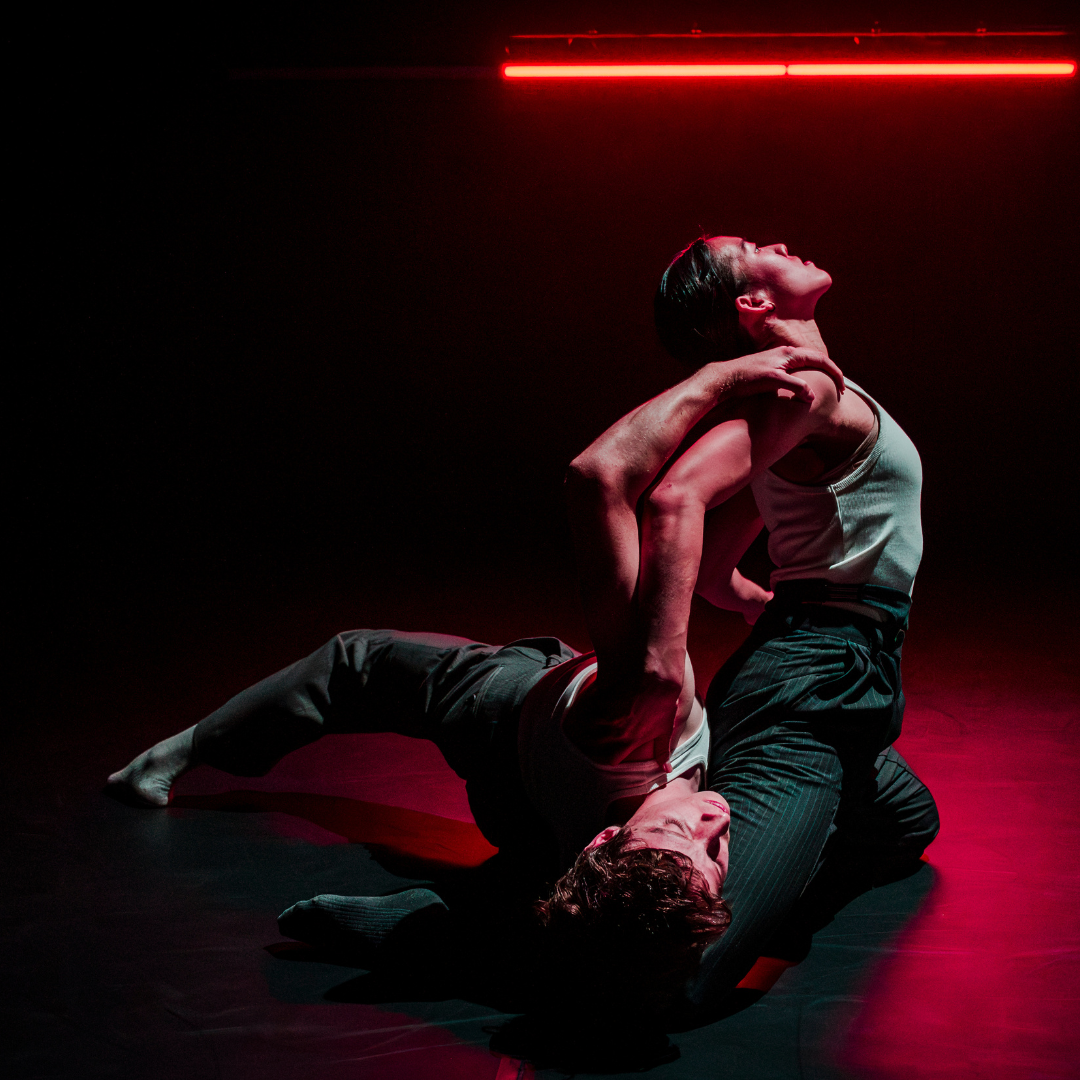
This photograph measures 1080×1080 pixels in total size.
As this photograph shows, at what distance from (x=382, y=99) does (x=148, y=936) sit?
5.25m

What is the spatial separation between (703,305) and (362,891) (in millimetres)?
1205

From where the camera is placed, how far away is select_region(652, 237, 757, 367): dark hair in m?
1.83

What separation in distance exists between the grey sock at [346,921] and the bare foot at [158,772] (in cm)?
68

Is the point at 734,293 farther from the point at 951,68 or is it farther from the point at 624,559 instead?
the point at 951,68

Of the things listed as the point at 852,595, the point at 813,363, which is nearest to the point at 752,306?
the point at 813,363

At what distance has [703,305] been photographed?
1859mm

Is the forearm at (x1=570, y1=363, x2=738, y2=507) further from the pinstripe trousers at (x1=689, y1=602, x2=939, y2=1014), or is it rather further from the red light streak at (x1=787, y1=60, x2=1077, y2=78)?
the red light streak at (x1=787, y1=60, x2=1077, y2=78)

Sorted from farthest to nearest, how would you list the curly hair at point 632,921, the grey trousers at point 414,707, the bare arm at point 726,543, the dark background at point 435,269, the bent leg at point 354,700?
the dark background at point 435,269, the bare arm at point 726,543, the bent leg at point 354,700, the grey trousers at point 414,707, the curly hair at point 632,921

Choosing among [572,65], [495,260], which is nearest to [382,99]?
[495,260]

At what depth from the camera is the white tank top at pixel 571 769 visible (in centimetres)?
151

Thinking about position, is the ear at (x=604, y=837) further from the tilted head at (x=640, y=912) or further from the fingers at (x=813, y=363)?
the fingers at (x=813, y=363)

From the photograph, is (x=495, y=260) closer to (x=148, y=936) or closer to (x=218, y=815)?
(x=218, y=815)

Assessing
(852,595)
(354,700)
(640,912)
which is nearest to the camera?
(640,912)

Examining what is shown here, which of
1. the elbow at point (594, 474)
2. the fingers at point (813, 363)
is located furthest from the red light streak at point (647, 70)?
the elbow at point (594, 474)
